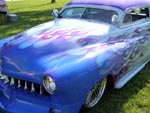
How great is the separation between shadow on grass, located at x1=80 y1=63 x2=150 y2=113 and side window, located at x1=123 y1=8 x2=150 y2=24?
1.02 metres

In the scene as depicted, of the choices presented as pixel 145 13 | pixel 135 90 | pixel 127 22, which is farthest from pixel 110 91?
pixel 145 13

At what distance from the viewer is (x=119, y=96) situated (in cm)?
473

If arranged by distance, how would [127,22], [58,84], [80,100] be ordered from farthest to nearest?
1. [127,22]
2. [80,100]
3. [58,84]

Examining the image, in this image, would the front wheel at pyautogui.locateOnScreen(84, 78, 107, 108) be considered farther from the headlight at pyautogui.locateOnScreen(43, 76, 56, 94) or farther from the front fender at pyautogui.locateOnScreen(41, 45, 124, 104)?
the headlight at pyautogui.locateOnScreen(43, 76, 56, 94)

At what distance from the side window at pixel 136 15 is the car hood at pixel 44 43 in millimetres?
561

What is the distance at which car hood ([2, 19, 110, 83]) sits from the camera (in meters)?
3.85

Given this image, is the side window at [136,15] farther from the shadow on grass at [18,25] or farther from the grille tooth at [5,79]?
the shadow on grass at [18,25]

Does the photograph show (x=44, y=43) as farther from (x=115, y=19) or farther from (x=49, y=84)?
(x=115, y=19)

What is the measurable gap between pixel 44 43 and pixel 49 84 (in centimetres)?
82

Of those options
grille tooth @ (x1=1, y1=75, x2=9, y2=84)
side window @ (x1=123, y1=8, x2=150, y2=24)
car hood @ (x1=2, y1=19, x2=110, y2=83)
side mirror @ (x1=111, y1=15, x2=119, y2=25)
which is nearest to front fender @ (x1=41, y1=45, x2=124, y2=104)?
car hood @ (x1=2, y1=19, x2=110, y2=83)

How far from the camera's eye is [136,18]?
5.62 metres

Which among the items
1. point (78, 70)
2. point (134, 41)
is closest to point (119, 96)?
point (134, 41)

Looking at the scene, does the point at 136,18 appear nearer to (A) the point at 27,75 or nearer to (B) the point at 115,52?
(B) the point at 115,52

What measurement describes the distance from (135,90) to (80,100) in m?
1.57
